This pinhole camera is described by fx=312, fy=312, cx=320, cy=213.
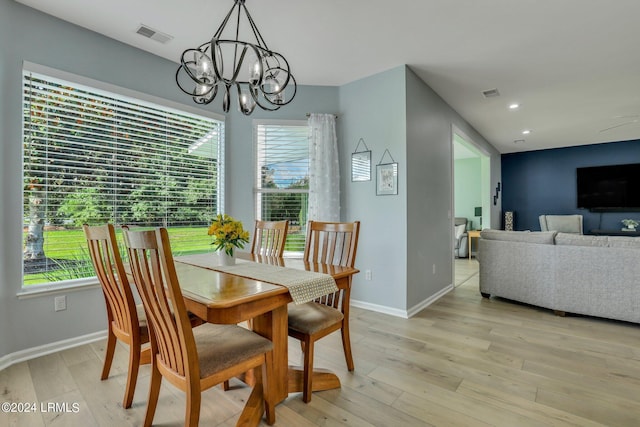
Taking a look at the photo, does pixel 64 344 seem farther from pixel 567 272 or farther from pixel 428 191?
pixel 567 272

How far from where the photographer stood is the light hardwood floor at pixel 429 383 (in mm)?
1646

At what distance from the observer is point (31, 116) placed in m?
2.35

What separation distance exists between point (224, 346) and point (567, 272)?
345 centimetres

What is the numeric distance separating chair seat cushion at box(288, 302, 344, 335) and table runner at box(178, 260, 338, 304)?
27cm

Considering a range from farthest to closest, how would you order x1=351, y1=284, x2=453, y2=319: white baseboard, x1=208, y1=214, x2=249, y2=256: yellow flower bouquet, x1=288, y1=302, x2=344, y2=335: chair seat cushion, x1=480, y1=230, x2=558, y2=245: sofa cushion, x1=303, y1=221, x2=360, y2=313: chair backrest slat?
x1=480, y1=230, x2=558, y2=245: sofa cushion → x1=351, y1=284, x2=453, y2=319: white baseboard → x1=303, y1=221, x2=360, y2=313: chair backrest slat → x1=208, y1=214, x2=249, y2=256: yellow flower bouquet → x1=288, y1=302, x2=344, y2=335: chair seat cushion

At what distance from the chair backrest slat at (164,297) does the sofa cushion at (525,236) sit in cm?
362

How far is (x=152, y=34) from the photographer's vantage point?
2682 millimetres

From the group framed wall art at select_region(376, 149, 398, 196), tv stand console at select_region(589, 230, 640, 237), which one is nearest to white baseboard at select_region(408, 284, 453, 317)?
framed wall art at select_region(376, 149, 398, 196)

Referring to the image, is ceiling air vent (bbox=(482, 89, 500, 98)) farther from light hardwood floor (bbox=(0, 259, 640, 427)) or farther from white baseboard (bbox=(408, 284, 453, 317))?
light hardwood floor (bbox=(0, 259, 640, 427))

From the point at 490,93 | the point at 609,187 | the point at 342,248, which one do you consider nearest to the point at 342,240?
the point at 342,248

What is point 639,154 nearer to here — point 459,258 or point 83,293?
point 459,258

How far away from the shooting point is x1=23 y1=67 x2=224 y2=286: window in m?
2.39

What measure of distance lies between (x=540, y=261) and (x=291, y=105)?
10.9 ft

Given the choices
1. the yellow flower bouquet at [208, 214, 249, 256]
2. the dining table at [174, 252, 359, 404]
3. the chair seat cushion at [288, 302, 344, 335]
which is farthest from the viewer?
the yellow flower bouquet at [208, 214, 249, 256]
